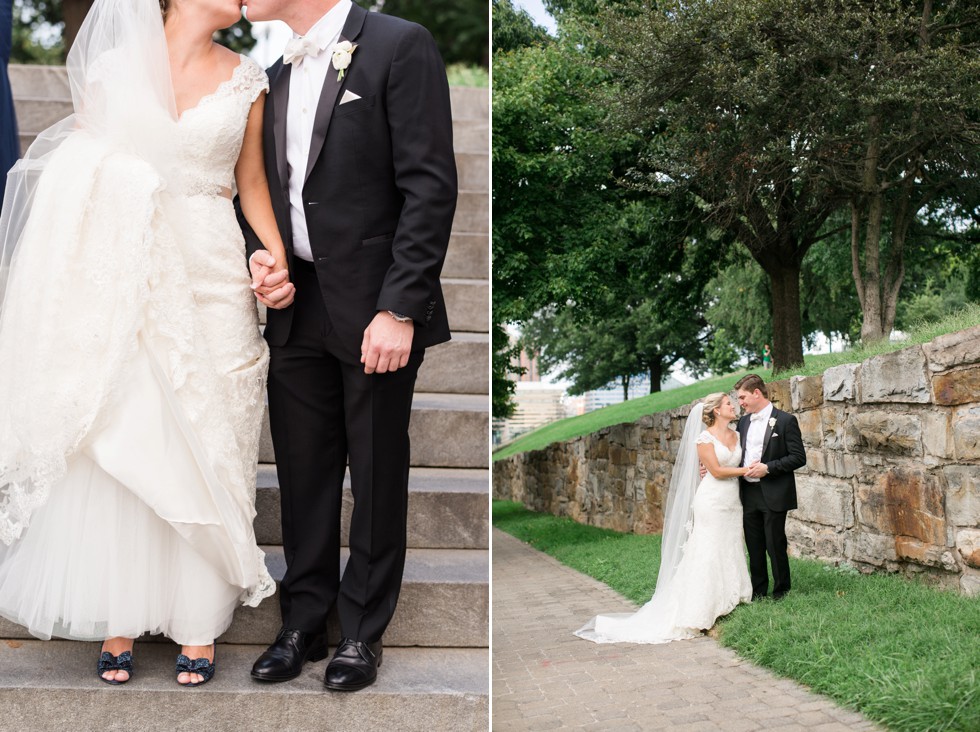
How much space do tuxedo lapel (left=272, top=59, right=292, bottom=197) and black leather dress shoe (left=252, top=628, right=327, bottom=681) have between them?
1.23 m

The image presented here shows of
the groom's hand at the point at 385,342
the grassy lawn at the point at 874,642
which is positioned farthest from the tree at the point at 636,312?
the groom's hand at the point at 385,342

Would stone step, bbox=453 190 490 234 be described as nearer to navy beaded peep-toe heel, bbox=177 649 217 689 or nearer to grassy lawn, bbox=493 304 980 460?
grassy lawn, bbox=493 304 980 460

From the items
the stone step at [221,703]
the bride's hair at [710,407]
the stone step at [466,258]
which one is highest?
the stone step at [466,258]

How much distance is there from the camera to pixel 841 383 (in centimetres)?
722

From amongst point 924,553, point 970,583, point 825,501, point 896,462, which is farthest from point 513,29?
point 970,583

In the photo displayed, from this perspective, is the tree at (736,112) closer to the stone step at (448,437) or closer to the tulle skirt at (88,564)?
the stone step at (448,437)

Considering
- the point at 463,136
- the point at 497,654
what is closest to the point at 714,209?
the point at 463,136

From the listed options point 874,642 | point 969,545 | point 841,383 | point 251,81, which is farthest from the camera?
point 841,383

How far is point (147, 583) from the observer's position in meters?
2.39

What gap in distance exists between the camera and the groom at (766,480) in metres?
6.06

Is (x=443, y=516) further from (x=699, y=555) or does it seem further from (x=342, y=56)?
(x=699, y=555)

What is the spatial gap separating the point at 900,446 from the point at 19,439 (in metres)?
5.64

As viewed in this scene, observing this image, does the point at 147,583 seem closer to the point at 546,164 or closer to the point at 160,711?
the point at 160,711

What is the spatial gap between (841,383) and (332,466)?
18.4ft
